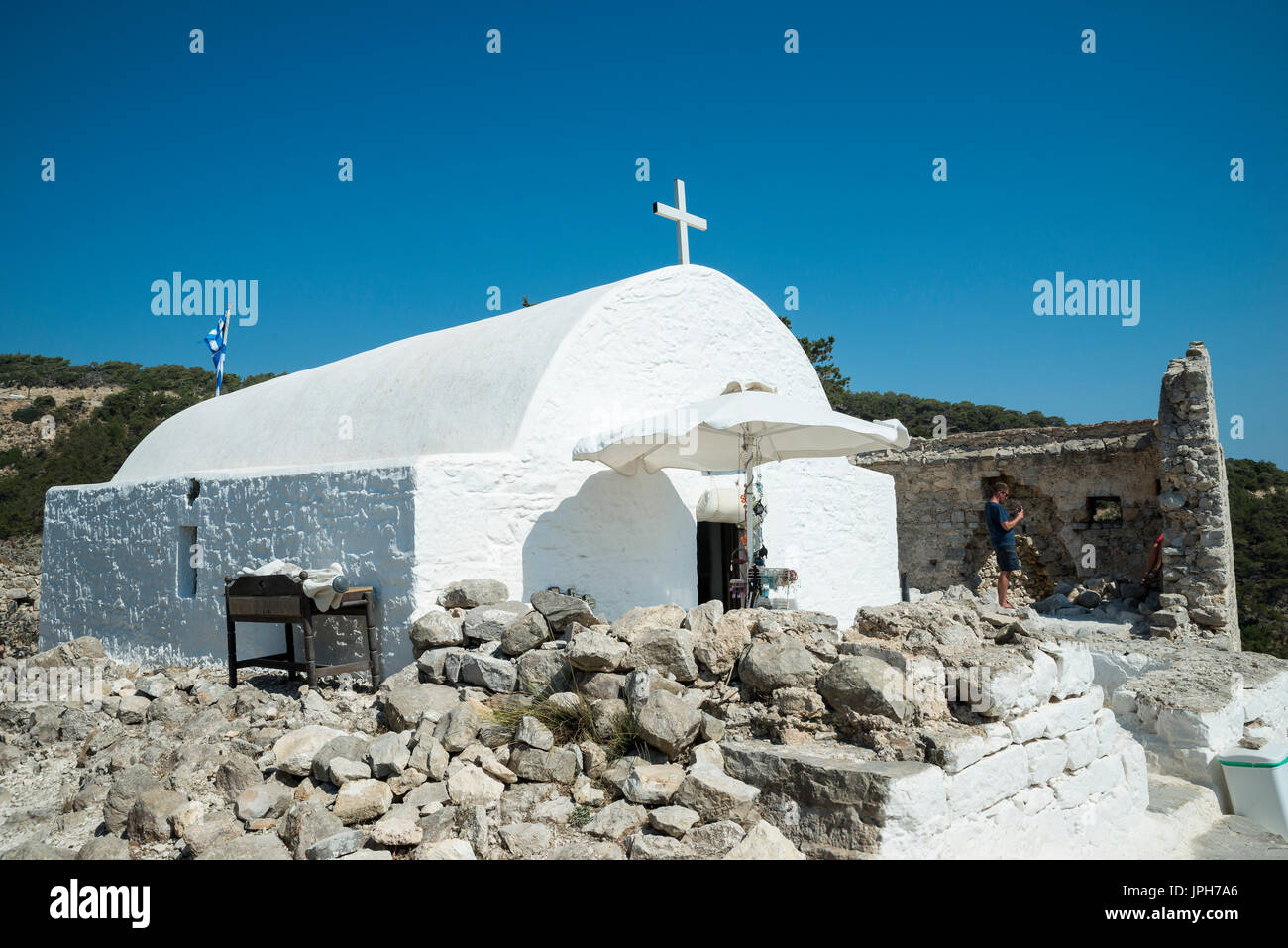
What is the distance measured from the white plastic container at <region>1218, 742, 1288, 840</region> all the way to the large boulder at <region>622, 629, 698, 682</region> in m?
3.73

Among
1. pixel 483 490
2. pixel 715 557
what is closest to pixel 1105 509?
pixel 715 557

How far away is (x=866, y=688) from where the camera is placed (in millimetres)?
4133

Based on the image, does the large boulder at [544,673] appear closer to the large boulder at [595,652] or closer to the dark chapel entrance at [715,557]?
the large boulder at [595,652]

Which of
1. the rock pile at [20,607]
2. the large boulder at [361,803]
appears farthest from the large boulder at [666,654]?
the rock pile at [20,607]

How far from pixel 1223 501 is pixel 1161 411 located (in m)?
1.62

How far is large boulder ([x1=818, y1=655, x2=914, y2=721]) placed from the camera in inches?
161

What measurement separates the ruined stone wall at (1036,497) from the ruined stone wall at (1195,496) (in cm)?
222

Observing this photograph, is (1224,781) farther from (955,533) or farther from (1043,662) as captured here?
(955,533)

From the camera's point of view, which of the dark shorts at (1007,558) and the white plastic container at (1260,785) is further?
the dark shorts at (1007,558)

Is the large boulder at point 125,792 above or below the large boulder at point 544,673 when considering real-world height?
below

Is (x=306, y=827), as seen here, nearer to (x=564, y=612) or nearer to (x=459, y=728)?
(x=459, y=728)

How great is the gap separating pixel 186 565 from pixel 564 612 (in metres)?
Answer: 5.50

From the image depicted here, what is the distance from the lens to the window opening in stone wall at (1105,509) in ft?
50.1
